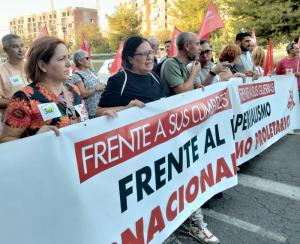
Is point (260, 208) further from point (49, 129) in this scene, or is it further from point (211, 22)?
point (211, 22)

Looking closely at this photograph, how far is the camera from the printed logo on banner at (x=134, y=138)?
213cm

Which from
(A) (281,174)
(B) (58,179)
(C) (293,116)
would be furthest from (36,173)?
(C) (293,116)

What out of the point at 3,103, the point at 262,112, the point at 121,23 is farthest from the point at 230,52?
the point at 121,23

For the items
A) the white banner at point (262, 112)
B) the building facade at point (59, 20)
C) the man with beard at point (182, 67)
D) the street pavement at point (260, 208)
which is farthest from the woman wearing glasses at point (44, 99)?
the building facade at point (59, 20)

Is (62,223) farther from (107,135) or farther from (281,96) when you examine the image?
(281,96)

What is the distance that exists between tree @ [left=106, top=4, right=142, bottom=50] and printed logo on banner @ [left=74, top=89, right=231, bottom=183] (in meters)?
36.9

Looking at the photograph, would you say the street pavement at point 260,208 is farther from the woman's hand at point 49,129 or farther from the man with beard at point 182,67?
the woman's hand at point 49,129

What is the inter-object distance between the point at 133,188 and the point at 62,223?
624mm

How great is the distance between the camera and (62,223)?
197 cm

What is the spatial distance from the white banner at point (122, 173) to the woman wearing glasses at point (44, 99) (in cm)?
21

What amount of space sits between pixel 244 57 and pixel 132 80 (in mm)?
3003

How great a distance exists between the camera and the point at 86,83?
4.89 meters

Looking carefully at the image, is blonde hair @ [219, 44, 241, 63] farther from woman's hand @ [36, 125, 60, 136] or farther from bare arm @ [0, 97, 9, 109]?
woman's hand @ [36, 125, 60, 136]

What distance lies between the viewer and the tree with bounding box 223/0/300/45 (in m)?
17.5
